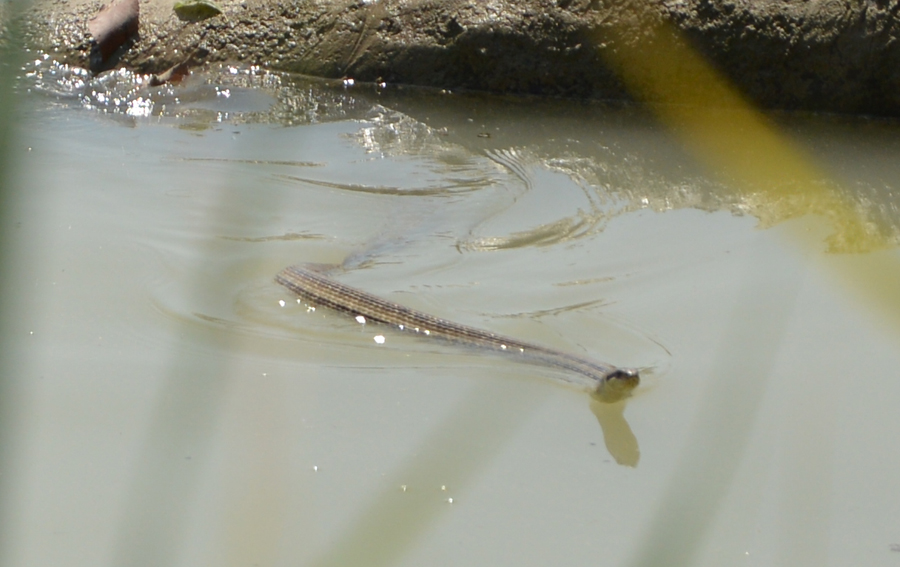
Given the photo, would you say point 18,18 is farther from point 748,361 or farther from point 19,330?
point 748,361

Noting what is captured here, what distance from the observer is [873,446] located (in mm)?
3252

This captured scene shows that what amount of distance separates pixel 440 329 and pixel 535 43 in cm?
415

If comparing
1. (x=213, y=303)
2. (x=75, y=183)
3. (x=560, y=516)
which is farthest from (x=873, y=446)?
(x=75, y=183)

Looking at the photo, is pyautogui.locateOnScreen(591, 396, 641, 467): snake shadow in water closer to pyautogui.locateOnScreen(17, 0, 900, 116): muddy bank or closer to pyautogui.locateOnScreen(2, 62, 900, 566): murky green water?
pyautogui.locateOnScreen(2, 62, 900, 566): murky green water

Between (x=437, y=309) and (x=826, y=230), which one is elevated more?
(x=826, y=230)

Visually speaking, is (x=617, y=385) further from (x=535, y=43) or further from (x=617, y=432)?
(x=535, y=43)

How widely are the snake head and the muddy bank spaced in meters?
4.58

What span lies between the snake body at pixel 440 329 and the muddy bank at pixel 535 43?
3.54 m

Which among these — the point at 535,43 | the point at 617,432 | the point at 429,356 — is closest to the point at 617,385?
the point at 617,432

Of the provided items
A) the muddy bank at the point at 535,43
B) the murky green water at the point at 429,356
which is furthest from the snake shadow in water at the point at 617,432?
the muddy bank at the point at 535,43

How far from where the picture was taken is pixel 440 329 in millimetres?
4055

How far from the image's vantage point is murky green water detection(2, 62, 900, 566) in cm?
276

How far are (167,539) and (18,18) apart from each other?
2079 mm

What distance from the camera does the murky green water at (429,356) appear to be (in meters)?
2.76
